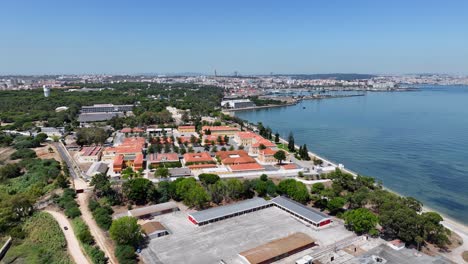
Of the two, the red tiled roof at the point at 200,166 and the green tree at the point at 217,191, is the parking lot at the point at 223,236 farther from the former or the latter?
the red tiled roof at the point at 200,166

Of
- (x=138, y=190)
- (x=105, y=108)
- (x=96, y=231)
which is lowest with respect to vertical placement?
(x=96, y=231)

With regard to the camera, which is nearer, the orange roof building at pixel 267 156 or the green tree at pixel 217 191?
the green tree at pixel 217 191

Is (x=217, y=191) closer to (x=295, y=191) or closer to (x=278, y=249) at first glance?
(x=295, y=191)

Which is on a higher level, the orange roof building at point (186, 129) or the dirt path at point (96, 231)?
the orange roof building at point (186, 129)

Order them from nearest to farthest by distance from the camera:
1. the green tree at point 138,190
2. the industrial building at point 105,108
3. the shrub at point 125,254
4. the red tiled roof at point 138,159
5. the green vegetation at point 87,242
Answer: the shrub at point 125,254
the green vegetation at point 87,242
the green tree at point 138,190
the red tiled roof at point 138,159
the industrial building at point 105,108

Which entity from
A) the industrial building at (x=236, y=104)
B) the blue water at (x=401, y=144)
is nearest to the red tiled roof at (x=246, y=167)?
the blue water at (x=401, y=144)

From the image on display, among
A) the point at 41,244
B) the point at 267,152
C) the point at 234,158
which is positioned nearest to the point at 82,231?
the point at 41,244

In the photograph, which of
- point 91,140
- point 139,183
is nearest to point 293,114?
point 91,140
